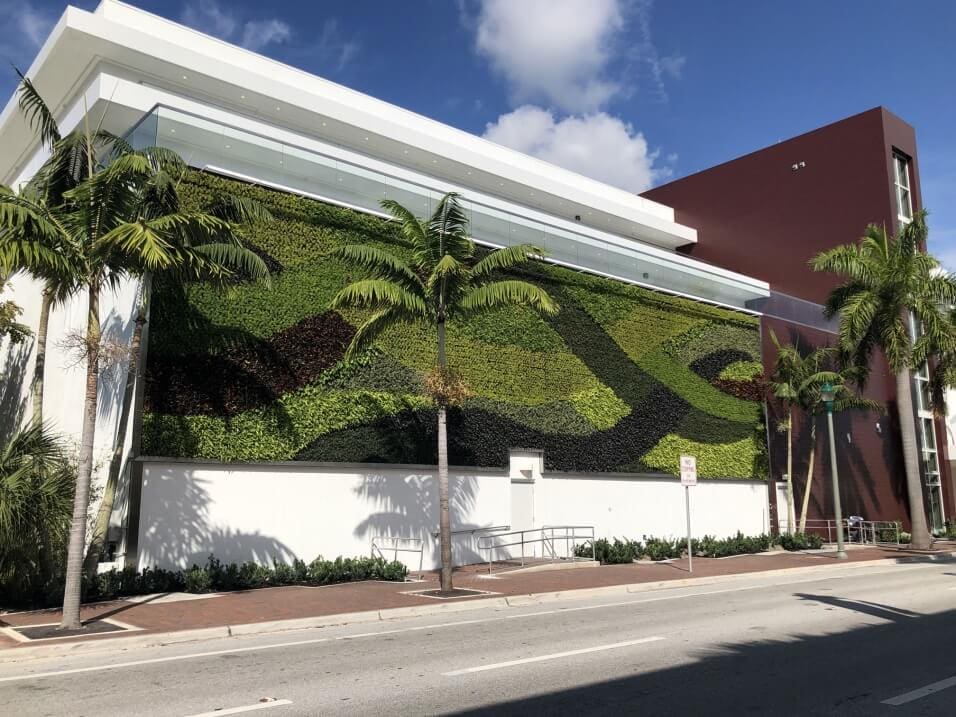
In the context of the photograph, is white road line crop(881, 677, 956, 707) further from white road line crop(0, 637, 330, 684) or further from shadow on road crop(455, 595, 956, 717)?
white road line crop(0, 637, 330, 684)

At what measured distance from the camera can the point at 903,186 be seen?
36.5m

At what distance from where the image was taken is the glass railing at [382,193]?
727 inches

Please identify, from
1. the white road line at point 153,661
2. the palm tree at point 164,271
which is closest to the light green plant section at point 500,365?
the palm tree at point 164,271

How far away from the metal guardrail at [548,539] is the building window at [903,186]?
2270 cm

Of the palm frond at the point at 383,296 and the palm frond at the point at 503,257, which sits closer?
the palm frond at the point at 383,296

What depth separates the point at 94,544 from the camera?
1529 cm

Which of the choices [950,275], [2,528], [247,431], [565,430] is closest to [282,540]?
[247,431]

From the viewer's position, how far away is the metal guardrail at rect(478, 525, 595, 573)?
22.0 m

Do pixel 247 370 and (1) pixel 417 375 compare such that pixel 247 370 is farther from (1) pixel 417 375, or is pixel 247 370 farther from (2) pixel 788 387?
(2) pixel 788 387

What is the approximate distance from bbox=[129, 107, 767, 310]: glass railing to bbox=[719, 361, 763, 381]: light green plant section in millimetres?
2511

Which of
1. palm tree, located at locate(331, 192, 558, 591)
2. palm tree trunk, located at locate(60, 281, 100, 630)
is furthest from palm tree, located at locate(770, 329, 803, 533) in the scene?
palm tree trunk, located at locate(60, 281, 100, 630)

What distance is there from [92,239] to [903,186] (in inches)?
1390

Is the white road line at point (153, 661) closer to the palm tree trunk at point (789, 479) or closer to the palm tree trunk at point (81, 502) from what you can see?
the palm tree trunk at point (81, 502)

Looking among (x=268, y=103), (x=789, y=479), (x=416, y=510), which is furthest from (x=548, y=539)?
(x=268, y=103)
